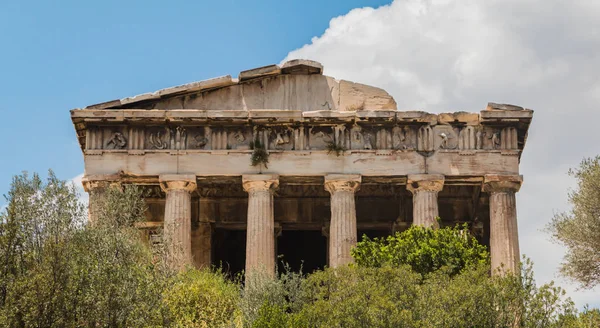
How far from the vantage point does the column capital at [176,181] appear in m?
36.9

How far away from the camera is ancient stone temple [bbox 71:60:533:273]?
36.9 m

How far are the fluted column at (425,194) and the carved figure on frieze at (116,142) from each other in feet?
27.4

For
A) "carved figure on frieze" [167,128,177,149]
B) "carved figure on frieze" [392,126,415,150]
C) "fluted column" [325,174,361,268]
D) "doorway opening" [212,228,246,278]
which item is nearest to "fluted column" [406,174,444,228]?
"carved figure on frieze" [392,126,415,150]

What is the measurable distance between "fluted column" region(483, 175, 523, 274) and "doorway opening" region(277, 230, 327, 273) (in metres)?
8.48

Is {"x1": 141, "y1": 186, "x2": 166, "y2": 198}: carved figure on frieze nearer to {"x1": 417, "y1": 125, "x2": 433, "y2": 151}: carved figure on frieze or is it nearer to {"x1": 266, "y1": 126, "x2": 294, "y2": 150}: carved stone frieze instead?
{"x1": 266, "y1": 126, "x2": 294, "y2": 150}: carved stone frieze

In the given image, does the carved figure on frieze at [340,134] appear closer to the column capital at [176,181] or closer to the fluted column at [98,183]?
the column capital at [176,181]

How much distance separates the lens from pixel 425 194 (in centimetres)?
3719

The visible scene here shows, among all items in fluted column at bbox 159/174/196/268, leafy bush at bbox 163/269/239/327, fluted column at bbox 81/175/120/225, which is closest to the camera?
leafy bush at bbox 163/269/239/327

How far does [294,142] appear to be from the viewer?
1474 inches

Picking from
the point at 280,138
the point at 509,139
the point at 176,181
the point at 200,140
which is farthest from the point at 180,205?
the point at 509,139

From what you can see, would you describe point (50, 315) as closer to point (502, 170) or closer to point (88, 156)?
point (88, 156)

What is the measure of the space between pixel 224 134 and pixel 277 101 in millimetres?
2026

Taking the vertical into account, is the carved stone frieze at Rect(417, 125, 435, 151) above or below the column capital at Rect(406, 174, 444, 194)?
above

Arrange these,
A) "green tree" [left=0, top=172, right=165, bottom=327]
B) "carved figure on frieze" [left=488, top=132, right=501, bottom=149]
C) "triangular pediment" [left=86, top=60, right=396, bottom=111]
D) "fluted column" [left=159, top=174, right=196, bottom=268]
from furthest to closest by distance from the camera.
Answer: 1. "triangular pediment" [left=86, top=60, right=396, bottom=111]
2. "carved figure on frieze" [left=488, top=132, right=501, bottom=149]
3. "fluted column" [left=159, top=174, right=196, bottom=268]
4. "green tree" [left=0, top=172, right=165, bottom=327]
